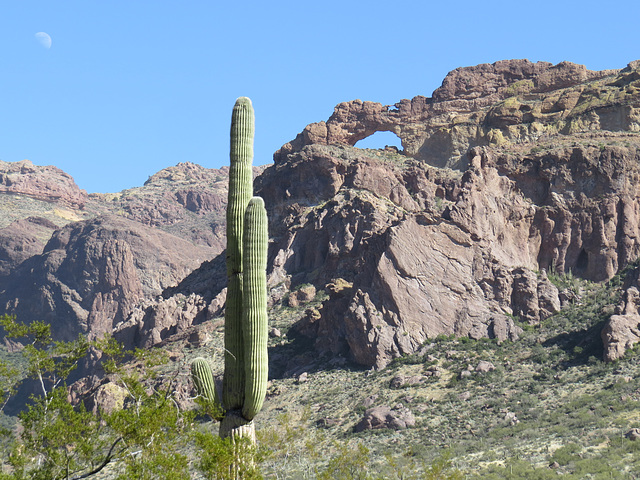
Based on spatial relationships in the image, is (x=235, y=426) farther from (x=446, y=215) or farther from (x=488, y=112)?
(x=488, y=112)

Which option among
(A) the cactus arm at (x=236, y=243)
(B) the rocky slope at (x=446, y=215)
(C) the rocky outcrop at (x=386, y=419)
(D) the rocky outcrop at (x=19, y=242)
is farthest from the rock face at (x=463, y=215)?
(D) the rocky outcrop at (x=19, y=242)

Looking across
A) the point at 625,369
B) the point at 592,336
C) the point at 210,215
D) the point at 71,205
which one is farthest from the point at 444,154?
the point at 71,205

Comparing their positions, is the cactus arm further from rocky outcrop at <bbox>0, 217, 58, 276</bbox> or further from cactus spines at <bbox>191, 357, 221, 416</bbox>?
rocky outcrop at <bbox>0, 217, 58, 276</bbox>

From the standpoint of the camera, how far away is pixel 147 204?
530 feet

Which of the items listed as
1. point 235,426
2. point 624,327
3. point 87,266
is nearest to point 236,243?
point 235,426

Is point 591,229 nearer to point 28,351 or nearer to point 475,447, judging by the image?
point 475,447

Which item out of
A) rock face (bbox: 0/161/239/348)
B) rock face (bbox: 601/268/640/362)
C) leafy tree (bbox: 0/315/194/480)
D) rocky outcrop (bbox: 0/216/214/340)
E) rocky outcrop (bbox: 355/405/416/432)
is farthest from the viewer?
rock face (bbox: 0/161/239/348)

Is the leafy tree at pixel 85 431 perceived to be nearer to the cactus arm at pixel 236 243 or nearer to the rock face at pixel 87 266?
the cactus arm at pixel 236 243

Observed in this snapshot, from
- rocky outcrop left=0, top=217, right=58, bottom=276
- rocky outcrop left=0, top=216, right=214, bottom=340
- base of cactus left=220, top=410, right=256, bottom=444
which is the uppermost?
rocky outcrop left=0, top=217, right=58, bottom=276

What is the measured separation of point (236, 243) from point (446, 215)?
4119 cm

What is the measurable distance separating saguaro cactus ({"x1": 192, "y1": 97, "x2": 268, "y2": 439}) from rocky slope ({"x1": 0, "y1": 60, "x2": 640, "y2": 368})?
33.2 m

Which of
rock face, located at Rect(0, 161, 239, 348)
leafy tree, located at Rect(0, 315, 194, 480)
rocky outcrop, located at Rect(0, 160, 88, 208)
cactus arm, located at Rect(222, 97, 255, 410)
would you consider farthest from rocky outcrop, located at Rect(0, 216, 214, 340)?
leafy tree, located at Rect(0, 315, 194, 480)

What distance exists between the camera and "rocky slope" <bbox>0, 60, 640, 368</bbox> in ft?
181

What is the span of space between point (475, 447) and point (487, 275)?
20.1m
